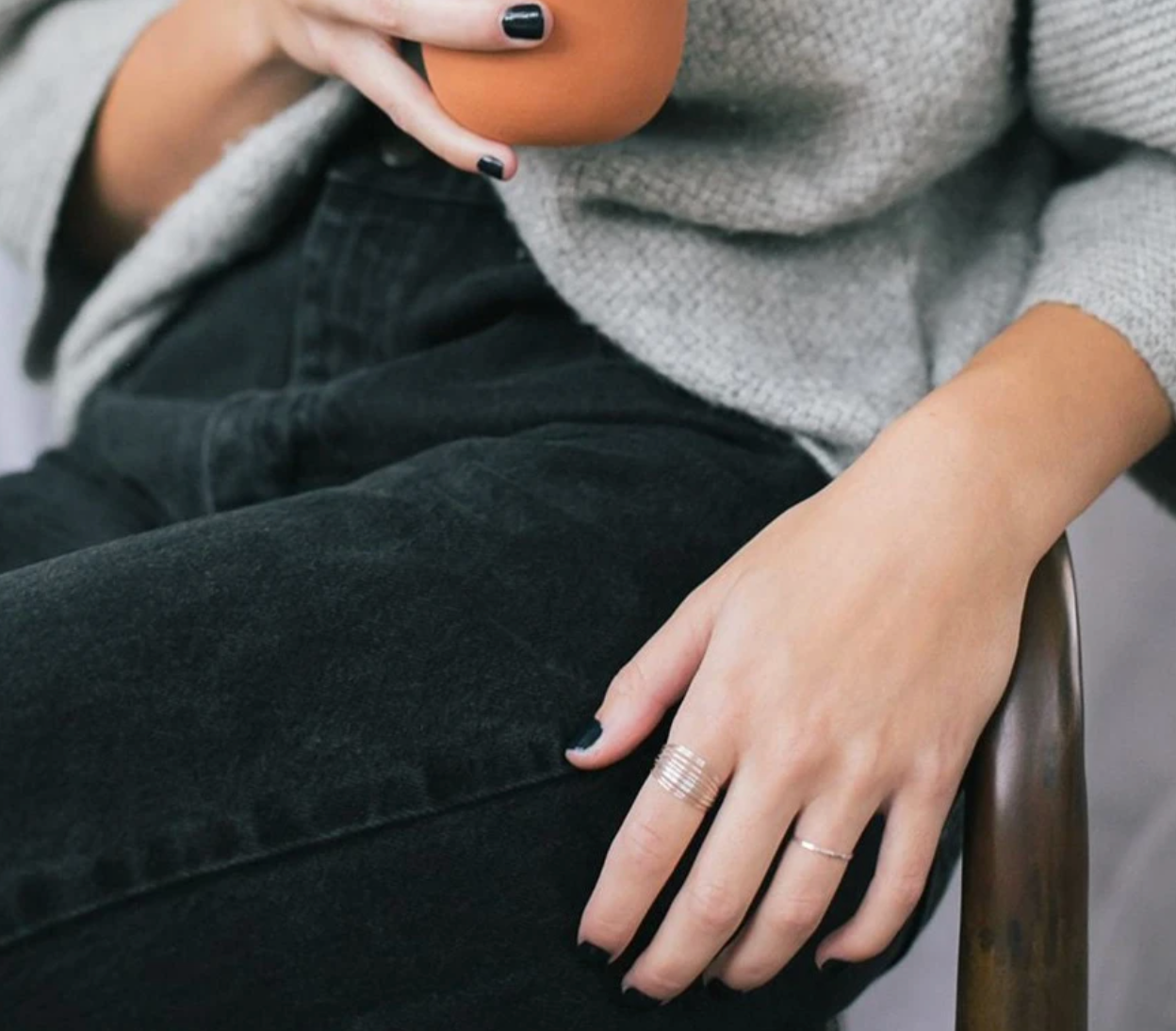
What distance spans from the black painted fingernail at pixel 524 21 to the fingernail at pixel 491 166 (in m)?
0.06

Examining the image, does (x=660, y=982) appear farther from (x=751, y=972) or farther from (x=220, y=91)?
(x=220, y=91)

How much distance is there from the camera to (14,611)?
49 centimetres

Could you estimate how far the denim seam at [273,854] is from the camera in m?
0.43

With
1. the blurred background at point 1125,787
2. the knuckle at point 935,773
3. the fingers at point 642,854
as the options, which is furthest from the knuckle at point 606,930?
the blurred background at point 1125,787

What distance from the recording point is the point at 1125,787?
0.82 metres

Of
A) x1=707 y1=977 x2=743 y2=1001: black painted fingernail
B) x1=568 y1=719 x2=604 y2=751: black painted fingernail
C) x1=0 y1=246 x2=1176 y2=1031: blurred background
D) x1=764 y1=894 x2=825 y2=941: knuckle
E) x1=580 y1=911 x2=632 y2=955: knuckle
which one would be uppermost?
x1=568 y1=719 x2=604 y2=751: black painted fingernail

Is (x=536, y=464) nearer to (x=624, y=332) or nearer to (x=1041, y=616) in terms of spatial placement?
(x=624, y=332)

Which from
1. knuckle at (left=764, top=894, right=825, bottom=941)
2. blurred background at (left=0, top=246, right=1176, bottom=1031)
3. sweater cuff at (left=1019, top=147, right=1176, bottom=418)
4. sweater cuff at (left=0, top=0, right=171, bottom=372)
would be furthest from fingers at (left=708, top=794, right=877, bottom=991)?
sweater cuff at (left=0, top=0, right=171, bottom=372)

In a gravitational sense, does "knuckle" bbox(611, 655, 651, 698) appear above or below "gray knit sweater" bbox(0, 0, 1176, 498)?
below

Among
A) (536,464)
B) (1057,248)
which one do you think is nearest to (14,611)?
(536,464)

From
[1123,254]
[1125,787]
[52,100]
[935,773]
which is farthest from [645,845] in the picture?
[52,100]

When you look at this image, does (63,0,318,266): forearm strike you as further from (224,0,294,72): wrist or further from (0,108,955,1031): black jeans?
(0,108,955,1031): black jeans

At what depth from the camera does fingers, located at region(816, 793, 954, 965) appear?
49 cm

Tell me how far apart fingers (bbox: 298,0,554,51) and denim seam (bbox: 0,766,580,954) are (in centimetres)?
26
